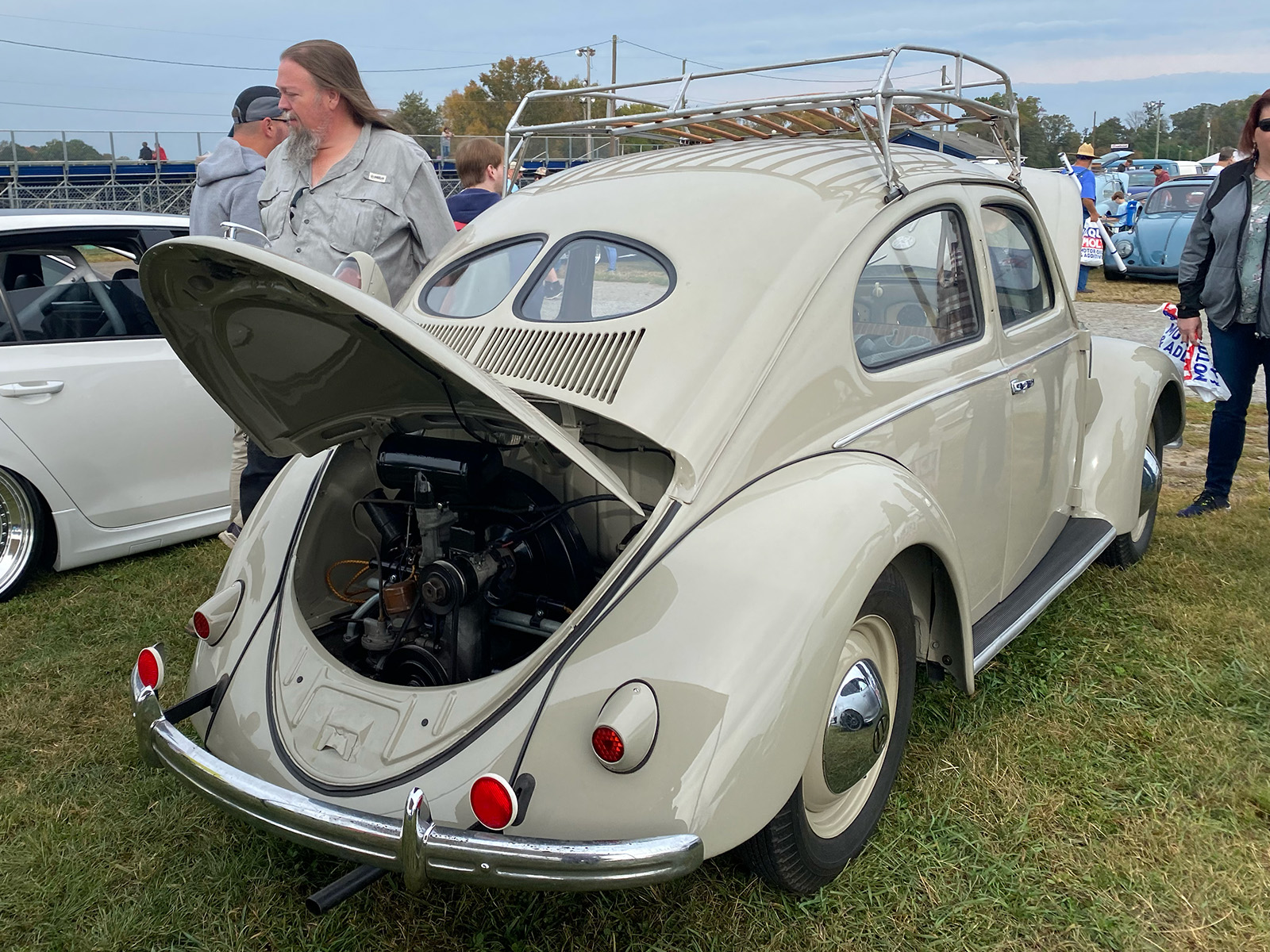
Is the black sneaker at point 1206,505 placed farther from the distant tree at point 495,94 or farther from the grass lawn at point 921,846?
the distant tree at point 495,94

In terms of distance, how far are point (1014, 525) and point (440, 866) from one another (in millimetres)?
2320

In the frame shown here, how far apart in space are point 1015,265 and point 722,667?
235cm

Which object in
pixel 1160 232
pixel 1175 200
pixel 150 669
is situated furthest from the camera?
pixel 1175 200

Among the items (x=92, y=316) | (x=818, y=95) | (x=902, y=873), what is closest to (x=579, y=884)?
(x=902, y=873)

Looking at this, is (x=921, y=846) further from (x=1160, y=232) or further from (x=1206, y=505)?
(x=1160, y=232)

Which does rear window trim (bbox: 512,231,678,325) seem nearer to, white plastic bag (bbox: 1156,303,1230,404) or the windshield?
white plastic bag (bbox: 1156,303,1230,404)

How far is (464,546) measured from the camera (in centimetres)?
254

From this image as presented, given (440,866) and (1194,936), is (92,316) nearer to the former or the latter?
(440,866)

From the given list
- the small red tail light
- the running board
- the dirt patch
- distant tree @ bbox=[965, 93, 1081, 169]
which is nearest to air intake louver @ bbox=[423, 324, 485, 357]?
the small red tail light

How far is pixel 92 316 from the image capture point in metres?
4.59

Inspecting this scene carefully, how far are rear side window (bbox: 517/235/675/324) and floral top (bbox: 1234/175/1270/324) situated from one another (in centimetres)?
365

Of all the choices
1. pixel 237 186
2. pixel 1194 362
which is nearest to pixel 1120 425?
pixel 1194 362

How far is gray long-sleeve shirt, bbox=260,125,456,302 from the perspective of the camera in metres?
3.53

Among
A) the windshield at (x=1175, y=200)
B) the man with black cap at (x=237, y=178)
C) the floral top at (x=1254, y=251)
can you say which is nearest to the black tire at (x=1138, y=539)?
the floral top at (x=1254, y=251)
